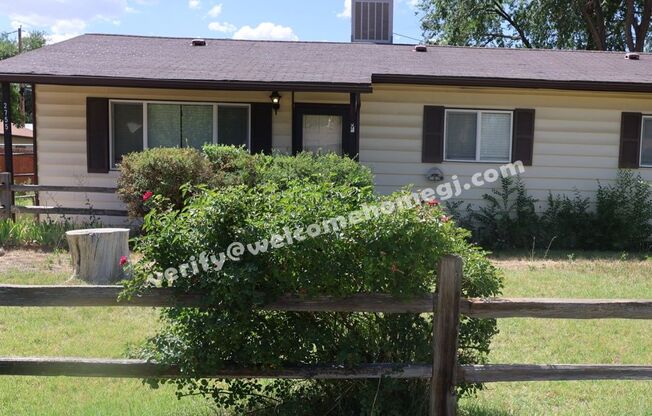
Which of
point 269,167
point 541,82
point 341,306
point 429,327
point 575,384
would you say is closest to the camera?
point 341,306

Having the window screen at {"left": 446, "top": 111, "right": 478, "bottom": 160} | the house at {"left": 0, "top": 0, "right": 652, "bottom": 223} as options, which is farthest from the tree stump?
the window screen at {"left": 446, "top": 111, "right": 478, "bottom": 160}

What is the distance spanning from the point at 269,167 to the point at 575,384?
5.71 m

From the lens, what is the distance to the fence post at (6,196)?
10.6 metres

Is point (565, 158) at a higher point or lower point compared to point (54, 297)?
higher

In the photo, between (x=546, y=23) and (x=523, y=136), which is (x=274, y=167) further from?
(x=546, y=23)

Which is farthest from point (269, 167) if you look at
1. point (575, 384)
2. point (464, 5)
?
point (464, 5)

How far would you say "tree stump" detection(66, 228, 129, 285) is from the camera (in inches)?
307

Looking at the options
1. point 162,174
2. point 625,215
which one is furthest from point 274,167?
point 625,215

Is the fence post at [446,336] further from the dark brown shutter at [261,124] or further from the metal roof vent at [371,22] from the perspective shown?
→ the metal roof vent at [371,22]

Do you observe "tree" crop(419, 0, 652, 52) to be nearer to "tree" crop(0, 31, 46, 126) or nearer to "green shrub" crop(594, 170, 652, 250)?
"green shrub" crop(594, 170, 652, 250)

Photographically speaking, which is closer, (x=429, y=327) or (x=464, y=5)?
(x=429, y=327)

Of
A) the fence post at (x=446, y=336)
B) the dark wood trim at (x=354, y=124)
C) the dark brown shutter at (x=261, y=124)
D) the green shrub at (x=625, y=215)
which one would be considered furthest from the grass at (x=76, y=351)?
the green shrub at (x=625, y=215)

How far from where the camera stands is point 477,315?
12.2 feet

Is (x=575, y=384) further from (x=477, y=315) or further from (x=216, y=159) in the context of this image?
(x=216, y=159)
